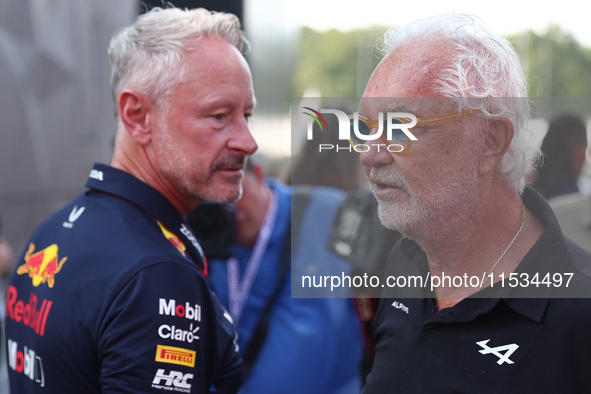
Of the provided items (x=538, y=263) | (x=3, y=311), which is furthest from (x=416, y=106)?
(x=3, y=311)

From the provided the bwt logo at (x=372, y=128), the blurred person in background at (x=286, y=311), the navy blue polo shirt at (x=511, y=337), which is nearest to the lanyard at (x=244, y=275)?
the blurred person in background at (x=286, y=311)

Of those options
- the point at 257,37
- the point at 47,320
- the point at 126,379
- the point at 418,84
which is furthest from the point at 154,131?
the point at 257,37

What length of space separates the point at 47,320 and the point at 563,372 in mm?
1310

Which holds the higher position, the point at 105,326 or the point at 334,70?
the point at 334,70

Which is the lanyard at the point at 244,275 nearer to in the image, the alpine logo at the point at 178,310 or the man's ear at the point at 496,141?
the alpine logo at the point at 178,310

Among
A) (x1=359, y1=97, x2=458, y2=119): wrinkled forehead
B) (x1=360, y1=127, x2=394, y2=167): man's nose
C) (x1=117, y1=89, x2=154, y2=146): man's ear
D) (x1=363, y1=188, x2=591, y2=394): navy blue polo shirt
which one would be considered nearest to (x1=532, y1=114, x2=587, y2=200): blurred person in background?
(x1=363, y1=188, x2=591, y2=394): navy blue polo shirt

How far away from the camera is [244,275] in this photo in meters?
2.79

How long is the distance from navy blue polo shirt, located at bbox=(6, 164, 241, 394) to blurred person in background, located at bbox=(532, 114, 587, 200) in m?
0.95

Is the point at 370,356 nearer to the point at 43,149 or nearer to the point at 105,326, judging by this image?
the point at 105,326

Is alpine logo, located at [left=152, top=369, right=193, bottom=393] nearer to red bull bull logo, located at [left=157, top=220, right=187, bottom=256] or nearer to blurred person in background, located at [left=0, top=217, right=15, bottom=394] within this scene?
red bull bull logo, located at [left=157, top=220, right=187, bottom=256]

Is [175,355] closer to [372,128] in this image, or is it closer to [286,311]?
[372,128]

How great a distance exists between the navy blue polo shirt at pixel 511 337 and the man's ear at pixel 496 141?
7.1 inches

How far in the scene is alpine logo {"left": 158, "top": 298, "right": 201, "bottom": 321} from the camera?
133cm

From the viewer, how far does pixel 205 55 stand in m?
1.64
